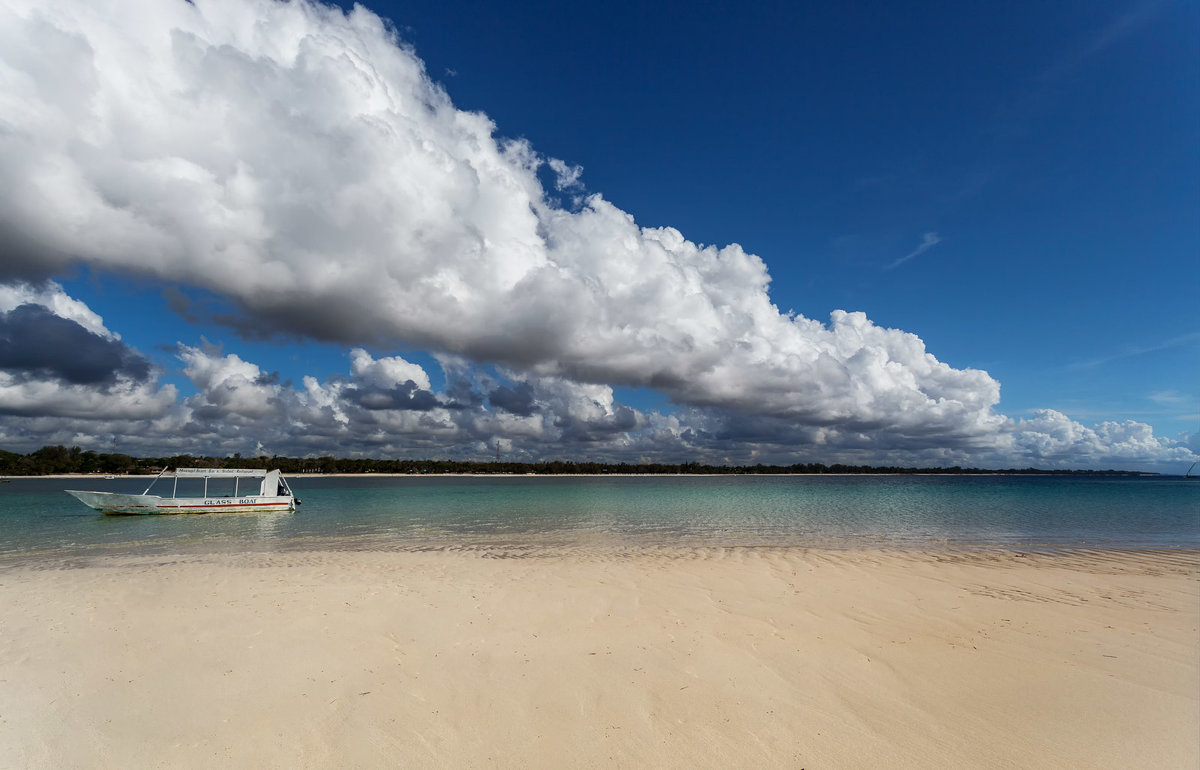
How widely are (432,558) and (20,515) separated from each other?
43824 mm

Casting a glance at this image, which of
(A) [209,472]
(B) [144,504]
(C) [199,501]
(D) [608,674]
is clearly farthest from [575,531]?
(B) [144,504]

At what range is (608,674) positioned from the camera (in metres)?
7.59

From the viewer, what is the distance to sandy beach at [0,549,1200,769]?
5703 mm

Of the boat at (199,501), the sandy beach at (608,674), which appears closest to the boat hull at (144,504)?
the boat at (199,501)

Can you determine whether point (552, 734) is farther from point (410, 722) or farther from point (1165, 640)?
point (1165, 640)

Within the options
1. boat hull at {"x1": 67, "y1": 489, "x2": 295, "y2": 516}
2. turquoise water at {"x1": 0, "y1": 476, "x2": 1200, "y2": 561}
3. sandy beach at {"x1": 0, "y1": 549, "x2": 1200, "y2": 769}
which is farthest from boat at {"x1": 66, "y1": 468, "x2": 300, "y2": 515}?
sandy beach at {"x1": 0, "y1": 549, "x2": 1200, "y2": 769}

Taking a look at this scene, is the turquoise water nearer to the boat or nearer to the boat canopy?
the boat

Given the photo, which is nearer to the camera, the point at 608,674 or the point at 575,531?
the point at 608,674

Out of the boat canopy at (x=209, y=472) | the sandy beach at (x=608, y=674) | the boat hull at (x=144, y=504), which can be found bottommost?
the boat hull at (x=144, y=504)

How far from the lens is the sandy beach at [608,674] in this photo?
5703 mm

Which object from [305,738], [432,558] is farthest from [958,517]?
[305,738]

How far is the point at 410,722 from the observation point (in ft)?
20.5

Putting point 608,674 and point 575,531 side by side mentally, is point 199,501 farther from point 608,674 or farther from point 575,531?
point 608,674

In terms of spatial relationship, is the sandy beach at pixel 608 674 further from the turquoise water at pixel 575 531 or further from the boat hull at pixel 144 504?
the boat hull at pixel 144 504
